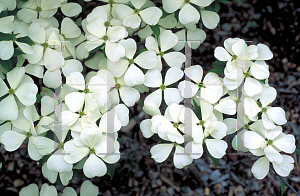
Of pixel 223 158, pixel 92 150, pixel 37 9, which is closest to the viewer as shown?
pixel 92 150

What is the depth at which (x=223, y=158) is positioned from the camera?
4.53 feet

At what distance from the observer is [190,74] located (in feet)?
2.50

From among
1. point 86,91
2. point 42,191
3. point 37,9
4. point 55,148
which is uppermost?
point 37,9

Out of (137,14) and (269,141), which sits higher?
(137,14)

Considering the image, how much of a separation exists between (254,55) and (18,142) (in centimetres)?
69

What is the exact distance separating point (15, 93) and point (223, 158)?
1.03 m

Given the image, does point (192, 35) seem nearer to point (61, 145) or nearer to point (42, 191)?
point (61, 145)

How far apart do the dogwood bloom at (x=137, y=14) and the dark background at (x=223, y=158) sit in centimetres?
60

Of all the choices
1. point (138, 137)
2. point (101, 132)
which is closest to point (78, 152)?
point (101, 132)

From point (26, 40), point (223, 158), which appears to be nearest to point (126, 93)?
point (26, 40)

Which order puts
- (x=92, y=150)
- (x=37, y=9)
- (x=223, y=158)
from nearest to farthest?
(x=92, y=150)
(x=37, y=9)
(x=223, y=158)

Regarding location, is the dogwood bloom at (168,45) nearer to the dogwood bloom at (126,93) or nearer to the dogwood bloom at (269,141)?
the dogwood bloom at (126,93)

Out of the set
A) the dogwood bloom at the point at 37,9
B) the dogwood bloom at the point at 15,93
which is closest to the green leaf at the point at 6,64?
the dogwood bloom at the point at 15,93

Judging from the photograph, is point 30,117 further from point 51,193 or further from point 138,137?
point 138,137
